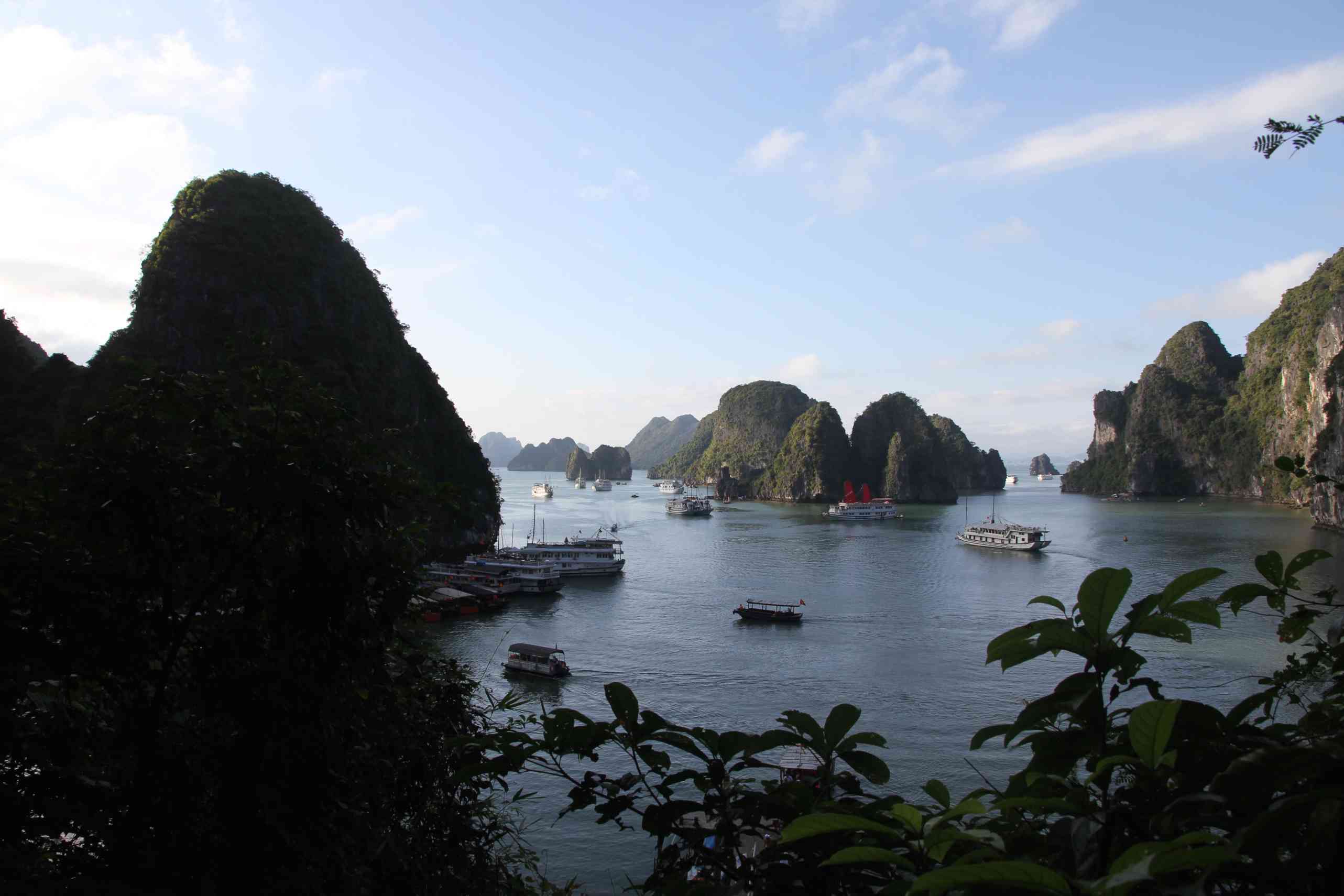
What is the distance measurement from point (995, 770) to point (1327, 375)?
62.5 metres

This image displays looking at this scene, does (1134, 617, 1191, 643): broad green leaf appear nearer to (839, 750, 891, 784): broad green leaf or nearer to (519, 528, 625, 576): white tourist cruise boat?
(839, 750, 891, 784): broad green leaf

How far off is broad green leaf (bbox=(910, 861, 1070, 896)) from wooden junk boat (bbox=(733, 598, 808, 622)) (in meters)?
28.3

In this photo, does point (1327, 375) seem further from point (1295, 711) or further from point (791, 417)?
point (791, 417)

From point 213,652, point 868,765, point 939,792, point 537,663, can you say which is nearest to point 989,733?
point 939,792

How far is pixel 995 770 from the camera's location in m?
14.2

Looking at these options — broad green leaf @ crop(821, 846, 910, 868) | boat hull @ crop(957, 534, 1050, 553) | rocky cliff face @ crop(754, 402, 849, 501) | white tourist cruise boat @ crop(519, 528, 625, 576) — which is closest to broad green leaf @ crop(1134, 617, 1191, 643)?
broad green leaf @ crop(821, 846, 910, 868)

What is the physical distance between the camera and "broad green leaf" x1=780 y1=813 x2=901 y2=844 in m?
1.05

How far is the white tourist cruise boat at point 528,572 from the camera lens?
1404 inches

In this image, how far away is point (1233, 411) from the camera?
8806 centimetres

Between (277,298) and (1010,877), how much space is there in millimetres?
48944

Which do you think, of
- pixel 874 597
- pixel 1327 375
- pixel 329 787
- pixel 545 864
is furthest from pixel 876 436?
pixel 329 787

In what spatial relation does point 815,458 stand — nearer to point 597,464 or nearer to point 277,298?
point 277,298

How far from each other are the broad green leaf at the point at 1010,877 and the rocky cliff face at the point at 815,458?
9544 cm

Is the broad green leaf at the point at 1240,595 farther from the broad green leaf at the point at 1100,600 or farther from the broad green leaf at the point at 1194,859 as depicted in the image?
the broad green leaf at the point at 1194,859
